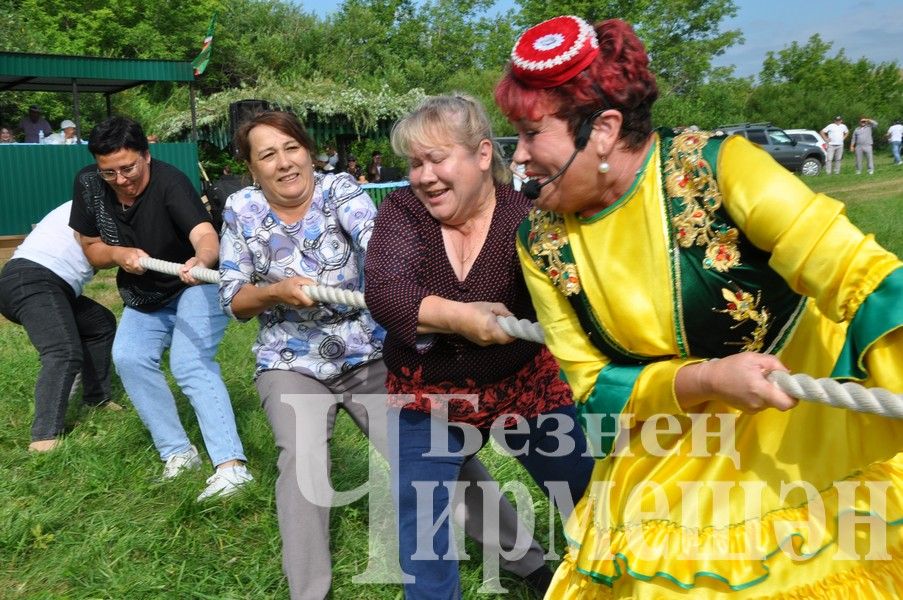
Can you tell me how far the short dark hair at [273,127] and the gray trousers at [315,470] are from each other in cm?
87

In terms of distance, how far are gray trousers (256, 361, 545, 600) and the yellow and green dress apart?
4.39 ft

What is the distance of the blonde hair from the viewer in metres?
2.70

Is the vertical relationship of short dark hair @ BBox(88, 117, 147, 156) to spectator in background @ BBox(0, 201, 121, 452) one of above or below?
above

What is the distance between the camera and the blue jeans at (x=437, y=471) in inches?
110

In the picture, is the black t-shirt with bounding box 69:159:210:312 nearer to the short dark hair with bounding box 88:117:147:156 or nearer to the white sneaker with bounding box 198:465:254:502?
the short dark hair with bounding box 88:117:147:156

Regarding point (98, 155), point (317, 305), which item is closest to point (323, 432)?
point (317, 305)

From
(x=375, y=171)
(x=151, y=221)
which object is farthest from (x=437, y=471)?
(x=375, y=171)

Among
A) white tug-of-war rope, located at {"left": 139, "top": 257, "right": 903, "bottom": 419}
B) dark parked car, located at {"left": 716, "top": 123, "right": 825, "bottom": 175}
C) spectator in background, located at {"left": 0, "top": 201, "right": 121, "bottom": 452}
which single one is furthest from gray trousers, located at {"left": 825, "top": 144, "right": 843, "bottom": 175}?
white tug-of-war rope, located at {"left": 139, "top": 257, "right": 903, "bottom": 419}

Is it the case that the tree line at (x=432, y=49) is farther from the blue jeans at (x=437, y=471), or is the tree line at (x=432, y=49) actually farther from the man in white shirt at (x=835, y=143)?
the blue jeans at (x=437, y=471)

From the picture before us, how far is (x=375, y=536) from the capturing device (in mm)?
4070

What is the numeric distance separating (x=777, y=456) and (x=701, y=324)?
336 mm

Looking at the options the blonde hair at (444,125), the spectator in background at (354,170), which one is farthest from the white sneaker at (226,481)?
the spectator in background at (354,170)

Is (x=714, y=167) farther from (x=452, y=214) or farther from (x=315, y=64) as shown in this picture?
(x=315, y=64)

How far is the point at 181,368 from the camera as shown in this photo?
180 inches
